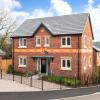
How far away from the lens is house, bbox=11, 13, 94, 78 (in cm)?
4272

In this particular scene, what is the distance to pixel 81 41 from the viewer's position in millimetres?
42344

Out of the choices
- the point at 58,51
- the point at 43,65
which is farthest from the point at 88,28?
the point at 43,65

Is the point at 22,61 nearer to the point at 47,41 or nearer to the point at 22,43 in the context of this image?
the point at 22,43

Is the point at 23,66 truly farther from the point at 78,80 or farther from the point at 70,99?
the point at 70,99

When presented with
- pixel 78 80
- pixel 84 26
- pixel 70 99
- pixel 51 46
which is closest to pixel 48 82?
pixel 78 80

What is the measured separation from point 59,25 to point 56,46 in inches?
153

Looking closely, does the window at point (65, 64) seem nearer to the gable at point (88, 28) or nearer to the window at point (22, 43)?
the gable at point (88, 28)

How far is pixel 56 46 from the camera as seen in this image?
4422 centimetres

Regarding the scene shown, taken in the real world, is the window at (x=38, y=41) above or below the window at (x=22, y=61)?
above

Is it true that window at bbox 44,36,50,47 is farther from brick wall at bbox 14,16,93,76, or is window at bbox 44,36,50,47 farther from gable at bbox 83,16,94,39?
gable at bbox 83,16,94,39

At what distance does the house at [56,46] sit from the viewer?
42.7 metres

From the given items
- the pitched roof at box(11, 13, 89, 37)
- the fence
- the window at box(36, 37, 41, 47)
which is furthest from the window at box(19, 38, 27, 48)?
the fence

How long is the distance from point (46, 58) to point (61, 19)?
7.24 metres

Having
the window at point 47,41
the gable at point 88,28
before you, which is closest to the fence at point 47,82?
the window at point 47,41
